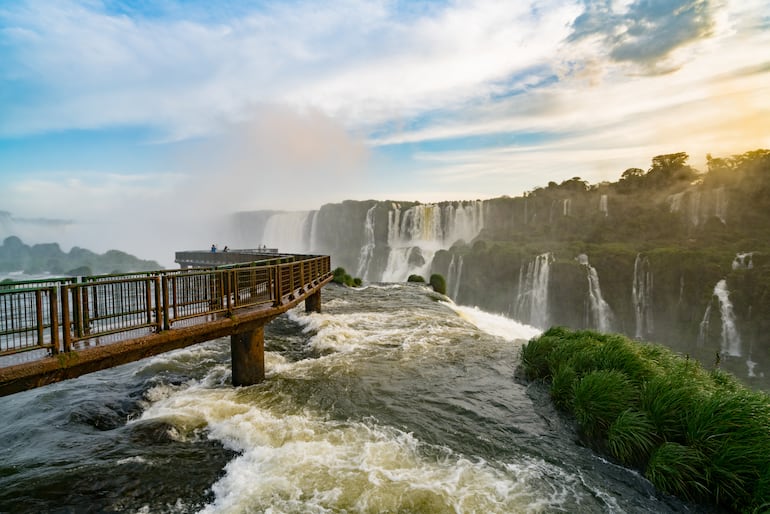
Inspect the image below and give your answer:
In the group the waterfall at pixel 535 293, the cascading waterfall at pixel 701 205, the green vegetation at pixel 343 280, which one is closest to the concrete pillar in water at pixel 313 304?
the green vegetation at pixel 343 280

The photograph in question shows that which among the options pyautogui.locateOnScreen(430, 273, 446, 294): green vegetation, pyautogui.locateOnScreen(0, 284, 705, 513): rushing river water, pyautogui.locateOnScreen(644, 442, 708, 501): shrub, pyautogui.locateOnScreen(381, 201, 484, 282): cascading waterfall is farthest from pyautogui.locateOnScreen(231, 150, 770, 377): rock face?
pyautogui.locateOnScreen(644, 442, 708, 501): shrub

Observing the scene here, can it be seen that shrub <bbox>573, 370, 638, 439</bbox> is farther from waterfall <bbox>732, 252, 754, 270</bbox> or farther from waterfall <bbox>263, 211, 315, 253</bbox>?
waterfall <bbox>263, 211, 315, 253</bbox>

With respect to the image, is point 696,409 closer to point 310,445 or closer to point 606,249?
point 310,445

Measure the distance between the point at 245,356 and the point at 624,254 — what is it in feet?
141

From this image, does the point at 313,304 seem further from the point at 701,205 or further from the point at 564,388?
the point at 701,205

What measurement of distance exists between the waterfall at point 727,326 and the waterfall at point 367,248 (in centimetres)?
5198

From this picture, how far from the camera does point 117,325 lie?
30.5 feet

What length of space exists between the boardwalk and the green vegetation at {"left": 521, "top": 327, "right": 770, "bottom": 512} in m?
8.71

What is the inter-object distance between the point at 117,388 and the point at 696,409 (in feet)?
46.3

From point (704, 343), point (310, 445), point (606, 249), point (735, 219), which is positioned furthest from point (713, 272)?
point (310, 445)

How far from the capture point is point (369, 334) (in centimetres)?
1742

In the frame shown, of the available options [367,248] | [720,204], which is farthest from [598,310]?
[367,248]

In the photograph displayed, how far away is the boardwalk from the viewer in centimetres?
627

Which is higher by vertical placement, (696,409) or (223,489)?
(696,409)
